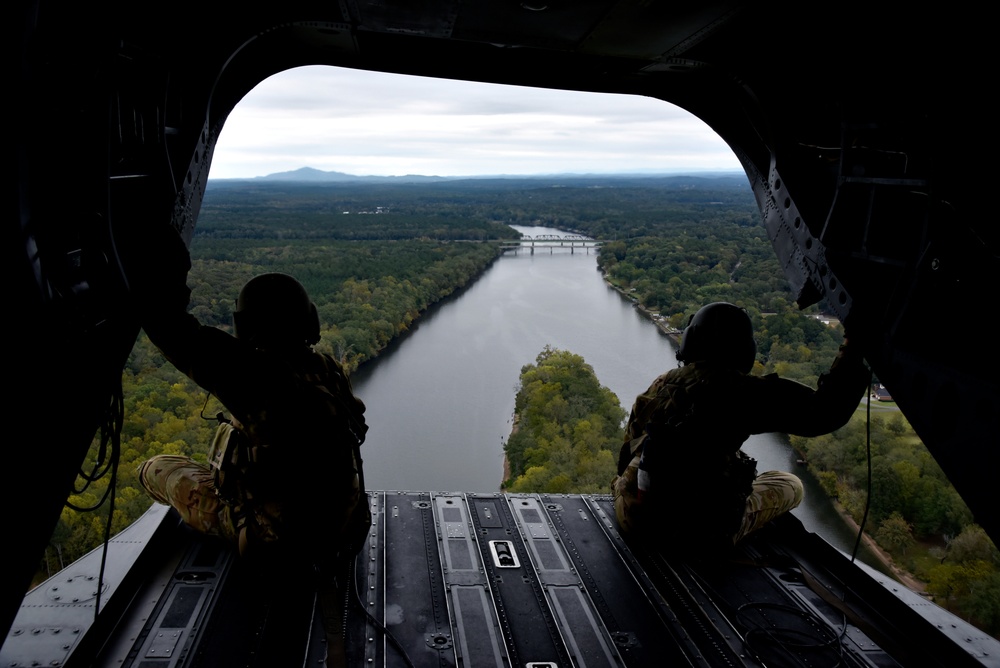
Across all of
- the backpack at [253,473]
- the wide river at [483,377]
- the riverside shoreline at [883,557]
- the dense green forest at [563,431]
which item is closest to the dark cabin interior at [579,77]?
the backpack at [253,473]

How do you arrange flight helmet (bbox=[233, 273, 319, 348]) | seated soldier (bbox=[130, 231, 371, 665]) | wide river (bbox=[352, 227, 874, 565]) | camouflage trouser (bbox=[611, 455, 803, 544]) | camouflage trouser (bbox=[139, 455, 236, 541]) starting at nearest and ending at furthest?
seated soldier (bbox=[130, 231, 371, 665]) → flight helmet (bbox=[233, 273, 319, 348]) → camouflage trouser (bbox=[139, 455, 236, 541]) → camouflage trouser (bbox=[611, 455, 803, 544]) → wide river (bbox=[352, 227, 874, 565])

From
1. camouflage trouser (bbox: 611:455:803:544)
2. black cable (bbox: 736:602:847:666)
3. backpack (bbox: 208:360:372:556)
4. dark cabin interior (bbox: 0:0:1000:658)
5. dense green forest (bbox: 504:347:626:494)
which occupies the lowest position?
dense green forest (bbox: 504:347:626:494)

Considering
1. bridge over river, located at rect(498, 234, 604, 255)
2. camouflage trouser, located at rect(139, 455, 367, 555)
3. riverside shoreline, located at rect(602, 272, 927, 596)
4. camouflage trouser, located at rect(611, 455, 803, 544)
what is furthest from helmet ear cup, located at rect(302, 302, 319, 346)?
bridge over river, located at rect(498, 234, 604, 255)

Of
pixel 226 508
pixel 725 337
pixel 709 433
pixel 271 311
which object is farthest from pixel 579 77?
pixel 226 508

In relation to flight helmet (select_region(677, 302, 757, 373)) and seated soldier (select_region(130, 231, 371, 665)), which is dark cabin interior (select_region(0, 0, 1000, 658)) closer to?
flight helmet (select_region(677, 302, 757, 373))

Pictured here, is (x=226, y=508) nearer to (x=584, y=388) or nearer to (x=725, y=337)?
(x=725, y=337)

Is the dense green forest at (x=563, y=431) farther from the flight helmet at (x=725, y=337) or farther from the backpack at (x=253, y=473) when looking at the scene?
the backpack at (x=253, y=473)

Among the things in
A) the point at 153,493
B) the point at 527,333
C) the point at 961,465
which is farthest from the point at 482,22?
the point at 527,333
